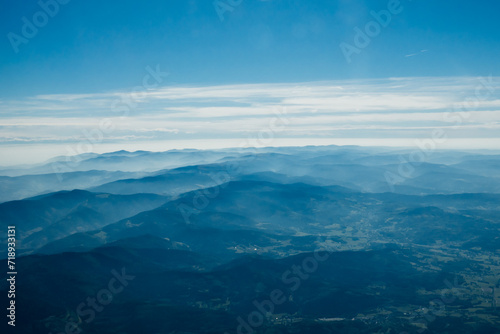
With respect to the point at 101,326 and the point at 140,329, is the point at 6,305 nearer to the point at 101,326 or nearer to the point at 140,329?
the point at 101,326

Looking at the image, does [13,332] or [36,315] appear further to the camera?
[36,315]

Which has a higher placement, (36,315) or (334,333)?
(36,315)

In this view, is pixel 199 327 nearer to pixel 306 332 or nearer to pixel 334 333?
pixel 306 332

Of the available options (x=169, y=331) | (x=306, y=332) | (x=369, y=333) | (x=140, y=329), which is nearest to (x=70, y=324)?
(x=140, y=329)

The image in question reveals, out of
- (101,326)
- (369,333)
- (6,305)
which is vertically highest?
(6,305)

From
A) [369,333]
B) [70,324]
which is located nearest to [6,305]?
[70,324]

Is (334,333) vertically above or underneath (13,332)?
underneath

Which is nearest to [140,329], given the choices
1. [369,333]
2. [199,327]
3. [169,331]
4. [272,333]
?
[169,331]

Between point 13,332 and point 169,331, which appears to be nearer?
point 13,332
